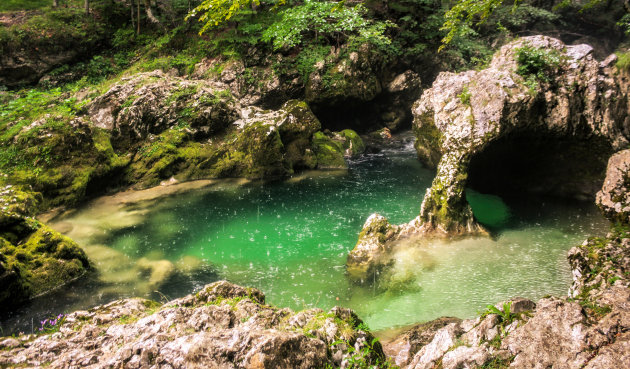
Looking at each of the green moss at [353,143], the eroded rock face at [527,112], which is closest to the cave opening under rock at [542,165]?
the eroded rock face at [527,112]

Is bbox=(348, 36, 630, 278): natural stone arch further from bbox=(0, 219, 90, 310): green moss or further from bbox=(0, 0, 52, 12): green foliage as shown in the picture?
bbox=(0, 0, 52, 12): green foliage

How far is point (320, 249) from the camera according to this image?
9.77 m

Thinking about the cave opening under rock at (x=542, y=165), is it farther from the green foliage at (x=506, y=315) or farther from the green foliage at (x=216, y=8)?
the green foliage at (x=216, y=8)

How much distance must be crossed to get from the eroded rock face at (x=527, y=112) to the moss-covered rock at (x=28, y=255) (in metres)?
9.77

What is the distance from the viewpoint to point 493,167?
12469 mm

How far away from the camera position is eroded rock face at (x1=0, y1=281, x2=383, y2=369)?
3004 millimetres

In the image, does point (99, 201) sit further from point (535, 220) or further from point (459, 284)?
point (535, 220)

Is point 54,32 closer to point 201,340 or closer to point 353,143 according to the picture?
point 353,143

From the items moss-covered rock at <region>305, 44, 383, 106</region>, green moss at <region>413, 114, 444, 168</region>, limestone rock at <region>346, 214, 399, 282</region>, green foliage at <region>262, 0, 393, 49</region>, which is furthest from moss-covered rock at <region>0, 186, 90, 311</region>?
moss-covered rock at <region>305, 44, 383, 106</region>

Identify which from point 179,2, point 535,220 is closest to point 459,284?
point 535,220

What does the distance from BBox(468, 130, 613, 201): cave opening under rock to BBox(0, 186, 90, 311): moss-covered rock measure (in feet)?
38.6

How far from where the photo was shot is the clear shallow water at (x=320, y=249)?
24.1 ft

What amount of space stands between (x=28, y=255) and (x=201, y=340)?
7579 millimetres

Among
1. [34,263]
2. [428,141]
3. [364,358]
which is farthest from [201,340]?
[428,141]
